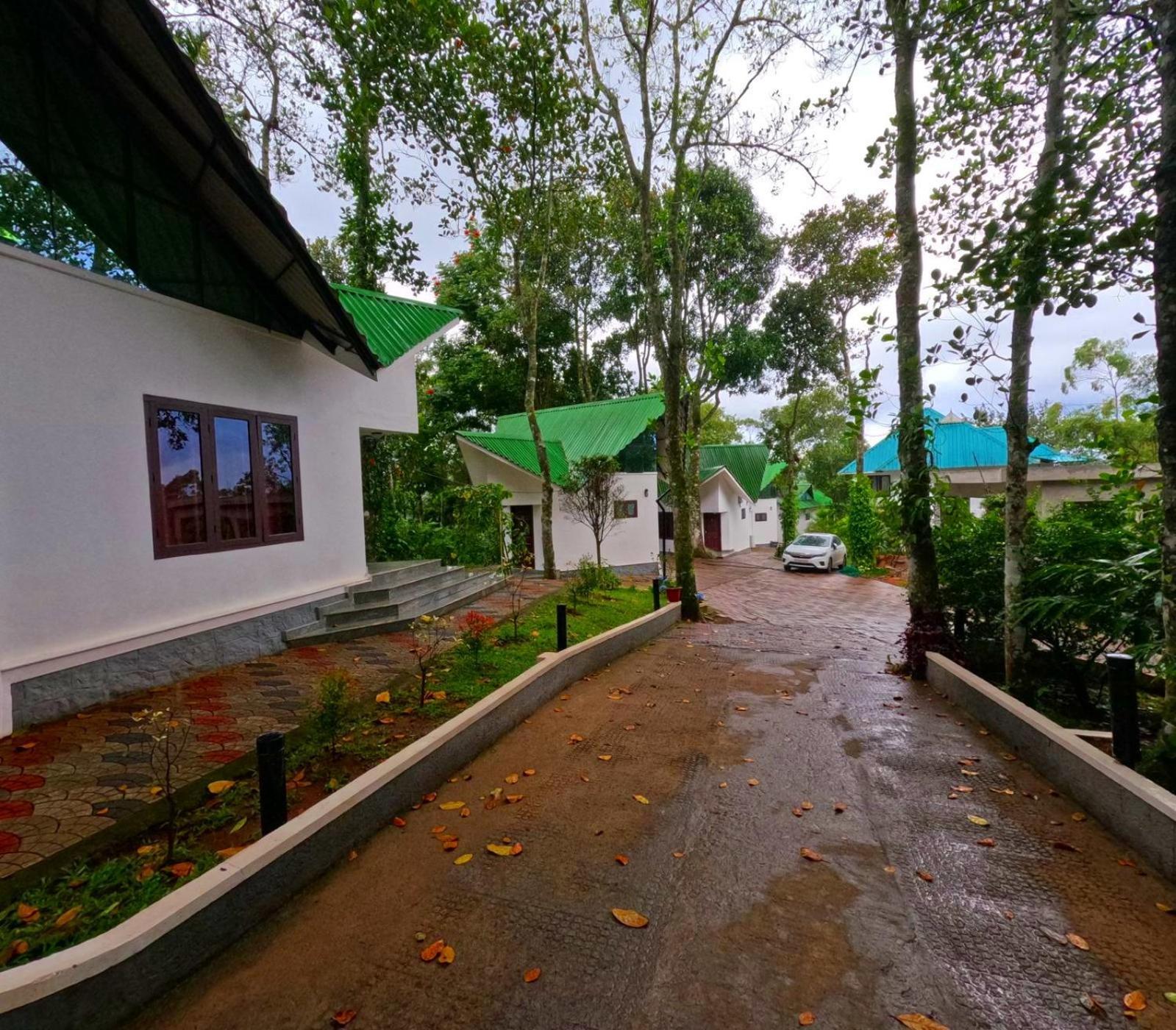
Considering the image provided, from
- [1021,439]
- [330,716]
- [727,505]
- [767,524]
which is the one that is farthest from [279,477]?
[767,524]

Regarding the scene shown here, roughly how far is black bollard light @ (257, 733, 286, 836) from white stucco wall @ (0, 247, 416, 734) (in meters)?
3.16

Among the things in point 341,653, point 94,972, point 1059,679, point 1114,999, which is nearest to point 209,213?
point 341,653

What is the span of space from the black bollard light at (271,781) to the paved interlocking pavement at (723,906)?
0.39 meters

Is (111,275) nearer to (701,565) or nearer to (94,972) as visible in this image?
(94,972)

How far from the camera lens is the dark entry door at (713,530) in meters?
28.0

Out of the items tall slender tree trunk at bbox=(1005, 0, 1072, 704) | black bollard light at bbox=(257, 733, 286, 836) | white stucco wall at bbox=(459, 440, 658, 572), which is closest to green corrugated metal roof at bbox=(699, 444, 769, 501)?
white stucco wall at bbox=(459, 440, 658, 572)

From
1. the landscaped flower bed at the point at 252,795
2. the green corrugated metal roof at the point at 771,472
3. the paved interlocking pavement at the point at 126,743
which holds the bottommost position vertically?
the landscaped flower bed at the point at 252,795

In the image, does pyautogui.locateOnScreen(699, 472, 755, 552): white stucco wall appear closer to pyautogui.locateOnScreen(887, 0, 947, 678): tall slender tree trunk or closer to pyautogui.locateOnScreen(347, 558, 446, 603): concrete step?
pyautogui.locateOnScreen(347, 558, 446, 603): concrete step

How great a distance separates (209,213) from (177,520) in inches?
130

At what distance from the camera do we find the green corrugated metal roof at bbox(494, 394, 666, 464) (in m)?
18.9

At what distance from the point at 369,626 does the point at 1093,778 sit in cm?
735

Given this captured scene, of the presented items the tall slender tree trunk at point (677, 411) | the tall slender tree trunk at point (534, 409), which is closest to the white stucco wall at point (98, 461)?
the tall slender tree trunk at point (677, 411)

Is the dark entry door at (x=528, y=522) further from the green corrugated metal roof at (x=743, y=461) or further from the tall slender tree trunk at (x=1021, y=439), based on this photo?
the tall slender tree trunk at (x=1021, y=439)

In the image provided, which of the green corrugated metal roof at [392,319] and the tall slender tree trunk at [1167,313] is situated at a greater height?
the green corrugated metal roof at [392,319]
